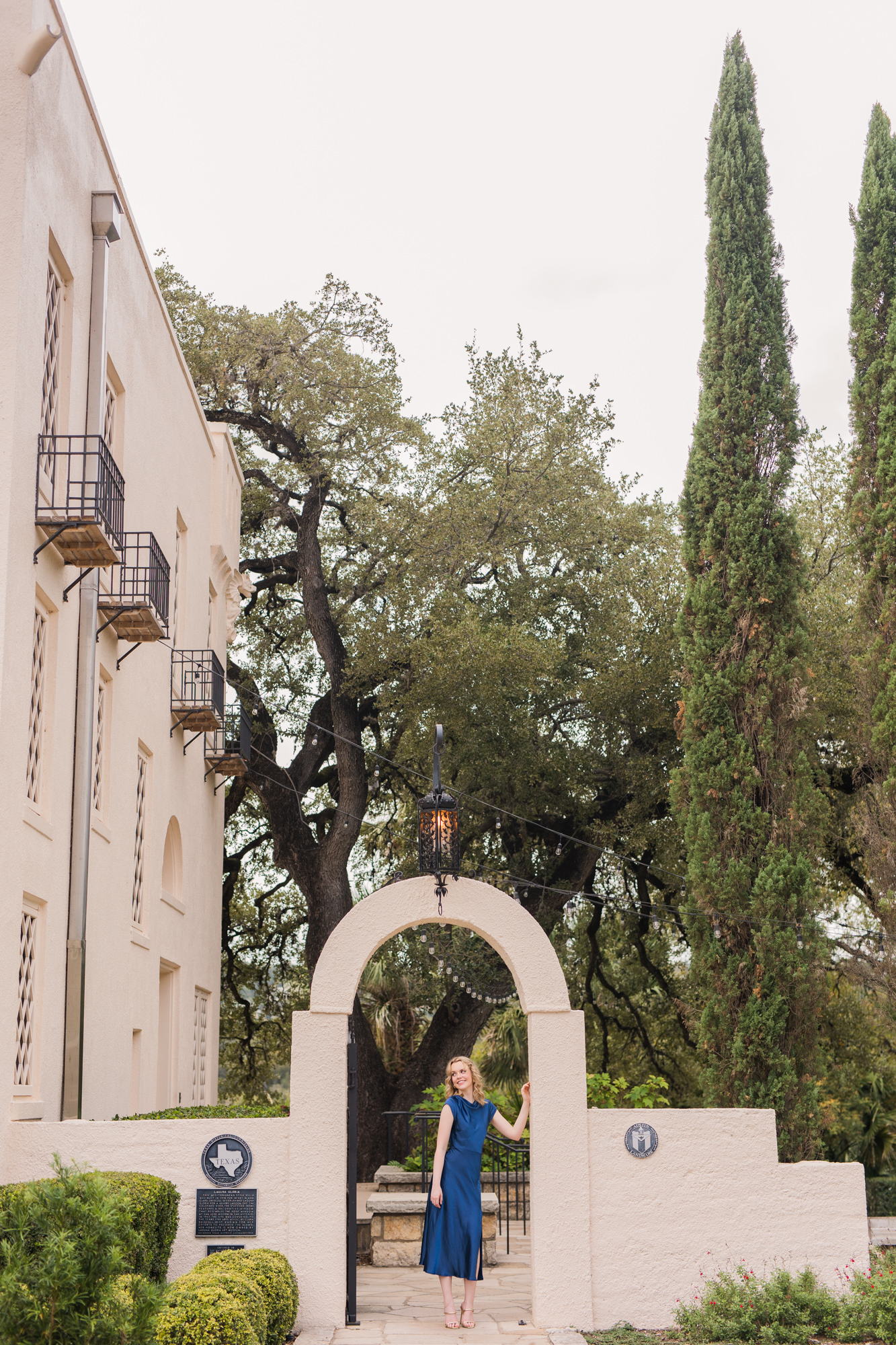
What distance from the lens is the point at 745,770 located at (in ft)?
52.7

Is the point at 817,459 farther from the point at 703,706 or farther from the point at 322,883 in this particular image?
the point at 322,883

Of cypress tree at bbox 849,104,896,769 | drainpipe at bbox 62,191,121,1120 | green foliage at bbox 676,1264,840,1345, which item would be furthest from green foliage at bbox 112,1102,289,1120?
cypress tree at bbox 849,104,896,769

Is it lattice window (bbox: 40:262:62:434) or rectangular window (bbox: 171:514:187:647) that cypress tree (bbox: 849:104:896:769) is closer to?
rectangular window (bbox: 171:514:187:647)

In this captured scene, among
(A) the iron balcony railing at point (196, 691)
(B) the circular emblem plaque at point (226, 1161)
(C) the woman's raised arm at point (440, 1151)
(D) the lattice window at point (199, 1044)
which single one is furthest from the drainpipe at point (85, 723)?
(D) the lattice window at point (199, 1044)

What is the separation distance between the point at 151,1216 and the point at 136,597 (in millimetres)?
6293

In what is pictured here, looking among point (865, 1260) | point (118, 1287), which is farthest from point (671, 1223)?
point (118, 1287)

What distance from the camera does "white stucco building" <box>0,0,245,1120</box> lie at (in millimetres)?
9391

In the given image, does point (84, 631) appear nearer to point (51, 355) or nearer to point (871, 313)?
point (51, 355)

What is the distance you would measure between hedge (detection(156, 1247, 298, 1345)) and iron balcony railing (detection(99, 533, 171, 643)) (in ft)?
19.5

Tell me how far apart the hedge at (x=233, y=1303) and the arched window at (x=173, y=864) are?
792 centimetres

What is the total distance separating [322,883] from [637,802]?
5.77 m

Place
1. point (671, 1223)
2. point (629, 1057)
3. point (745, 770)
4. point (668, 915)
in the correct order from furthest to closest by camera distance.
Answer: point (629, 1057) → point (668, 915) → point (745, 770) → point (671, 1223)

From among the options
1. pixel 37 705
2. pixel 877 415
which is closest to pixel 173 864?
pixel 37 705

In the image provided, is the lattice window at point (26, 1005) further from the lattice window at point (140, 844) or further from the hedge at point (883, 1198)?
the hedge at point (883, 1198)
